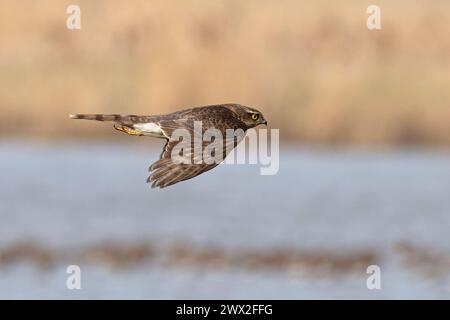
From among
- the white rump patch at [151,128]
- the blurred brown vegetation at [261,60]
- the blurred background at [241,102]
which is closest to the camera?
the white rump patch at [151,128]

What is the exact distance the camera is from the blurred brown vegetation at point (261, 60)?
25.0 metres

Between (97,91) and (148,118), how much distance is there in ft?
43.3

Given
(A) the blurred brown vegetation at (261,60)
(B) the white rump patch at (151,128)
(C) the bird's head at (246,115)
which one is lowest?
(B) the white rump patch at (151,128)

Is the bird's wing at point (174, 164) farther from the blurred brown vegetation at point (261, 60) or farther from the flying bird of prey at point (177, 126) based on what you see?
the blurred brown vegetation at point (261, 60)

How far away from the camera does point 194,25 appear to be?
1002 inches

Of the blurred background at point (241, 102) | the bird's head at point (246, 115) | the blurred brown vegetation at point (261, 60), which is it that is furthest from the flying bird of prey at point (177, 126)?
the blurred brown vegetation at point (261, 60)

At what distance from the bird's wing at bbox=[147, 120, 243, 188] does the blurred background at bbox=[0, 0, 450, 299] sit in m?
10.1

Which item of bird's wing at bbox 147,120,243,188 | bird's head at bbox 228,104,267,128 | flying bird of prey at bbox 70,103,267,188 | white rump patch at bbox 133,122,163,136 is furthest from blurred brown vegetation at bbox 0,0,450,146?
bird's wing at bbox 147,120,243,188

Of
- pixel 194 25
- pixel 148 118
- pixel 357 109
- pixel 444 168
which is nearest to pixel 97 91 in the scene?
pixel 194 25

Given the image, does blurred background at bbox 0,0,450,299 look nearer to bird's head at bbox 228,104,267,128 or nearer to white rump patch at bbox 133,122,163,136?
bird's head at bbox 228,104,267,128

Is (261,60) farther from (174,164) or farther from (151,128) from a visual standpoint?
(174,164)

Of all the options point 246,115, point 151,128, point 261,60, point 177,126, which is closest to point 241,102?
point 261,60

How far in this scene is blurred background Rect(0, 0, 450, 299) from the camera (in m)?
22.5

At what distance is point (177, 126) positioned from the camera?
11039mm
